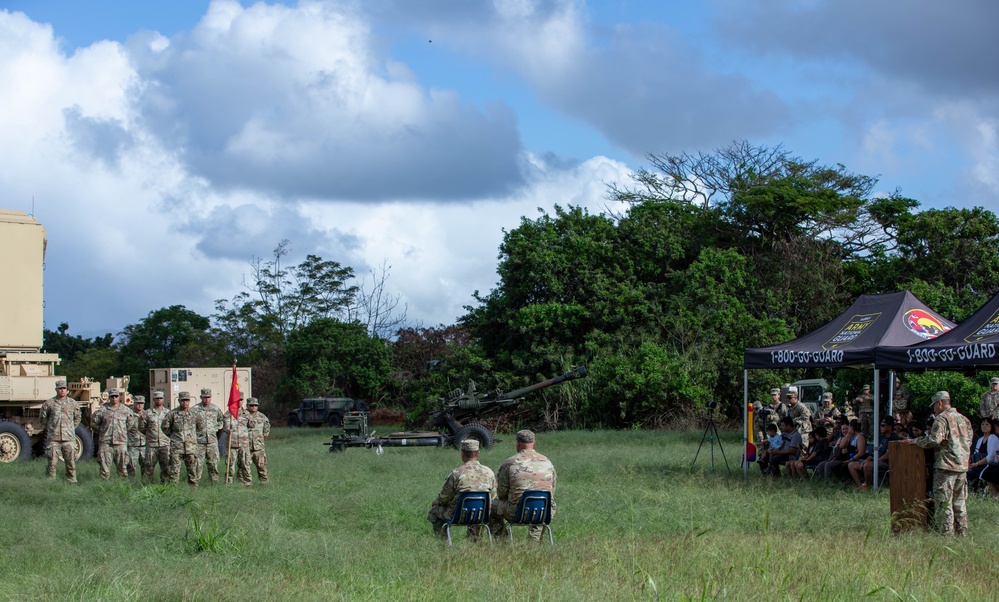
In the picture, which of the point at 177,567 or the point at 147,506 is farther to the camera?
the point at 147,506

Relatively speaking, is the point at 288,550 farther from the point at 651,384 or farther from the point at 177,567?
the point at 651,384

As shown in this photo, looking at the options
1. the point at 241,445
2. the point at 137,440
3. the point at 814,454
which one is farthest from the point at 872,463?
the point at 137,440

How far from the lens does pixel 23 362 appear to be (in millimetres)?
19172

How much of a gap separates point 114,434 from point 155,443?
1473 millimetres

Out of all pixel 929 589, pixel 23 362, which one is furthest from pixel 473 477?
pixel 23 362

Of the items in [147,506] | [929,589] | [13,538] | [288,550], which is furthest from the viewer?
[147,506]

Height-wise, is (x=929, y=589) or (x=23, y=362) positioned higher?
(x=23, y=362)

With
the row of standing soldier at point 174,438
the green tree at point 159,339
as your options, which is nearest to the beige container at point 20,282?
the row of standing soldier at point 174,438

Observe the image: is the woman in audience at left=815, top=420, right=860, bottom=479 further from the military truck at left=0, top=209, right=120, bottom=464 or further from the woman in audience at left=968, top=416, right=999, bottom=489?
the military truck at left=0, top=209, right=120, bottom=464

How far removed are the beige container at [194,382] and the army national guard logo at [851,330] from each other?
12.9 meters

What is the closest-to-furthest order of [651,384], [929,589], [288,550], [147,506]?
[929,589]
[288,550]
[147,506]
[651,384]

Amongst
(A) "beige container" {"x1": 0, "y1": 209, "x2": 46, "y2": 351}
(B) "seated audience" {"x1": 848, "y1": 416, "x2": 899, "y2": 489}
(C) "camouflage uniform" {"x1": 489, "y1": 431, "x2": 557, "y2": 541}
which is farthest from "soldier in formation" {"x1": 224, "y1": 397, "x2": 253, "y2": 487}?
(B) "seated audience" {"x1": 848, "y1": 416, "x2": 899, "y2": 489}

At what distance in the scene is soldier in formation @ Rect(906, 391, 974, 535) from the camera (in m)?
9.79

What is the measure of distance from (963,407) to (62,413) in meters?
16.9
